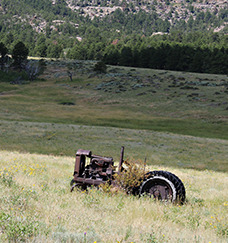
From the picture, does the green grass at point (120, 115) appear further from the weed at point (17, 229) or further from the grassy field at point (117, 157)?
the weed at point (17, 229)

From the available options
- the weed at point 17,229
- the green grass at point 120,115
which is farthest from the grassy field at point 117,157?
the green grass at point 120,115

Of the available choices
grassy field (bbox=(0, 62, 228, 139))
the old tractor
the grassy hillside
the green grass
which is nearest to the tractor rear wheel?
the old tractor

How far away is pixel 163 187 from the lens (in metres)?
7.71

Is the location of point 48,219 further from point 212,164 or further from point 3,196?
point 212,164

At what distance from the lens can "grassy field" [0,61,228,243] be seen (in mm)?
5164

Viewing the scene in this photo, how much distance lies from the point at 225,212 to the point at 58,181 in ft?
19.5

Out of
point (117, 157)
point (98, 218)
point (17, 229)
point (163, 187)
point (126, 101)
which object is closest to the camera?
point (17, 229)

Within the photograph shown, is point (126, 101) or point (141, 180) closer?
point (141, 180)

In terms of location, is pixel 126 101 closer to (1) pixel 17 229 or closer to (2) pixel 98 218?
(2) pixel 98 218

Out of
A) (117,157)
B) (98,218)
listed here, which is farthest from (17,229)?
(117,157)

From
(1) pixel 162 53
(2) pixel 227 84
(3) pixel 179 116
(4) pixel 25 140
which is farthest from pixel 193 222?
(1) pixel 162 53

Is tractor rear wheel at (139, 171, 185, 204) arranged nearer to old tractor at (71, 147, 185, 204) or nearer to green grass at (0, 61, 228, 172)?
old tractor at (71, 147, 185, 204)

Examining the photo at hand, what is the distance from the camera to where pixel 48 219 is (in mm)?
5398

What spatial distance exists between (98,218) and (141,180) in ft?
8.68
